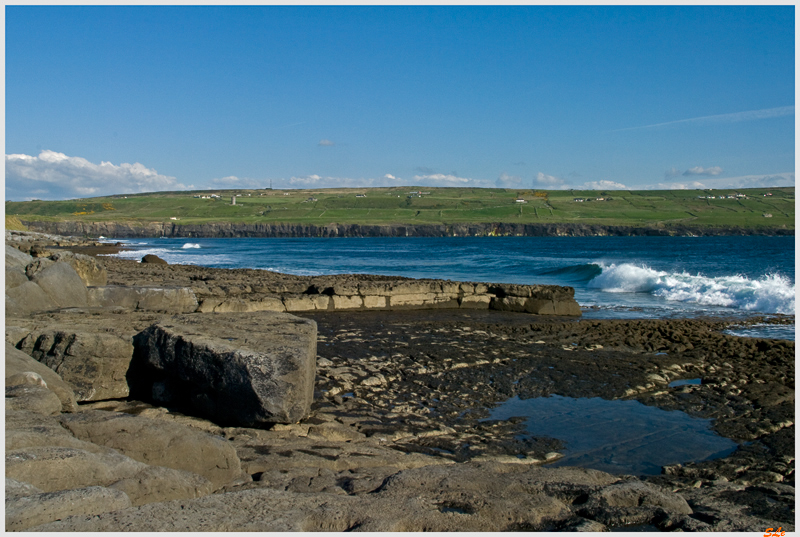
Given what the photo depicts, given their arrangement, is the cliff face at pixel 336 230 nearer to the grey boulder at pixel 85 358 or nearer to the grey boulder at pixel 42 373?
the grey boulder at pixel 85 358

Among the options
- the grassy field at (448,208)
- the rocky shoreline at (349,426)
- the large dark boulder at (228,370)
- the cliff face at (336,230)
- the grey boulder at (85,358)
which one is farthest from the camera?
the grassy field at (448,208)

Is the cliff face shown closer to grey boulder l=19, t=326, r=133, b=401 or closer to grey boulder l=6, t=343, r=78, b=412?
grey boulder l=19, t=326, r=133, b=401

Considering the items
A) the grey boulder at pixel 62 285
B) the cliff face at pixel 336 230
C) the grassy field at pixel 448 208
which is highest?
the grassy field at pixel 448 208

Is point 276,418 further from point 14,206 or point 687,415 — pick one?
point 14,206

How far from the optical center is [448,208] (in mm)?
145875

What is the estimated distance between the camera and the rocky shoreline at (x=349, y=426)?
3828mm

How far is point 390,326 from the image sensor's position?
1466 cm

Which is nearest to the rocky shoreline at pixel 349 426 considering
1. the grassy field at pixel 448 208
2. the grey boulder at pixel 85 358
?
the grey boulder at pixel 85 358

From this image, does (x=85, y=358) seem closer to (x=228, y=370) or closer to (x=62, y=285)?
(x=228, y=370)

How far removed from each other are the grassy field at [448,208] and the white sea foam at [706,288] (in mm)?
92752

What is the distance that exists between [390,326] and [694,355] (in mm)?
6744

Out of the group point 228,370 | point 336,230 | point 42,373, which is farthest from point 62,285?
point 336,230

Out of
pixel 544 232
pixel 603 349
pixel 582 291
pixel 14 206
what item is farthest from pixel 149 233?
pixel 603 349

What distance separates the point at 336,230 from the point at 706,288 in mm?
103189
